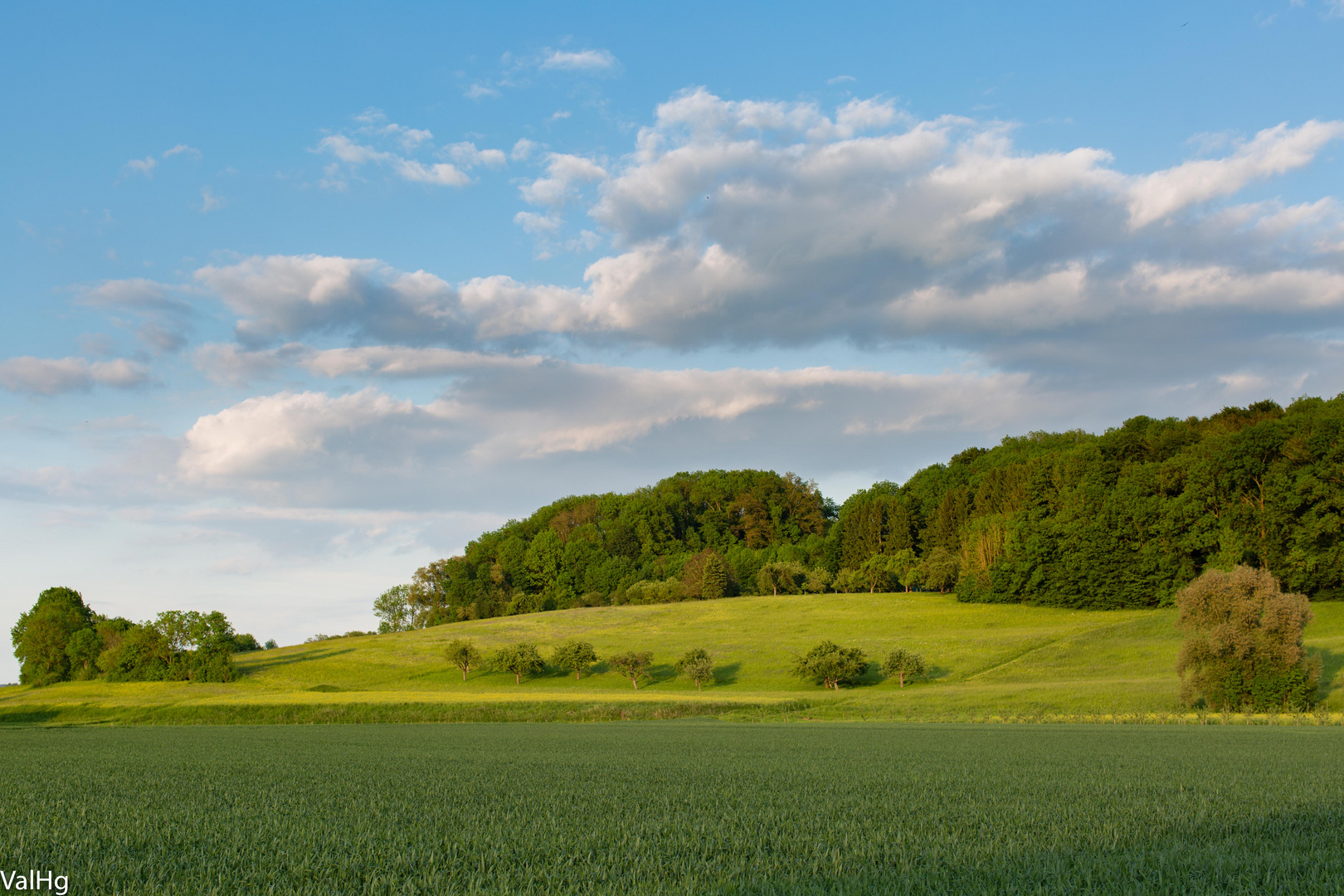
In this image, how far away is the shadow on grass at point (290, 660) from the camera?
77688 millimetres

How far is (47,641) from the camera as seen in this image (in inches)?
3287

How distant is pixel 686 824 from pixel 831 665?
184ft

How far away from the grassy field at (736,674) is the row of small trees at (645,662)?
131 cm

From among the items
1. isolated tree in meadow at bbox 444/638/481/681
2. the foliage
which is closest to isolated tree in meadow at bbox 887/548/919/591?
isolated tree in meadow at bbox 444/638/481/681

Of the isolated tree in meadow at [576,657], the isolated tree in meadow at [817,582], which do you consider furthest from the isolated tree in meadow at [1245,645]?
the isolated tree in meadow at [817,582]

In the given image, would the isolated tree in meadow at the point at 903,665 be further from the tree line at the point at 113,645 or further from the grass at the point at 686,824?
the tree line at the point at 113,645

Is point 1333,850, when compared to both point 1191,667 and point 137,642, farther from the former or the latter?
point 137,642

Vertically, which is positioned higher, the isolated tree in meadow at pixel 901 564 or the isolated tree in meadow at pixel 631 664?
the isolated tree in meadow at pixel 901 564

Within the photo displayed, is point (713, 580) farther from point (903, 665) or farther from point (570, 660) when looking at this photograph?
point (903, 665)

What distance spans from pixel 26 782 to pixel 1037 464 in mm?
102210

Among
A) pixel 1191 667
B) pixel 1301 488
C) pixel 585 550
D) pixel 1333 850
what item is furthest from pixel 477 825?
pixel 585 550

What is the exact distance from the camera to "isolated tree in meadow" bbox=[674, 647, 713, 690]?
66.2 m

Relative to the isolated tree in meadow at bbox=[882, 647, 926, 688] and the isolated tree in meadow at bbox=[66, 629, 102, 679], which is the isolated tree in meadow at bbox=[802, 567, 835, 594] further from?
the isolated tree in meadow at bbox=[66, 629, 102, 679]

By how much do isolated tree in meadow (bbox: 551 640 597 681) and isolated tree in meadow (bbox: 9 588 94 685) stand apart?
53511mm
